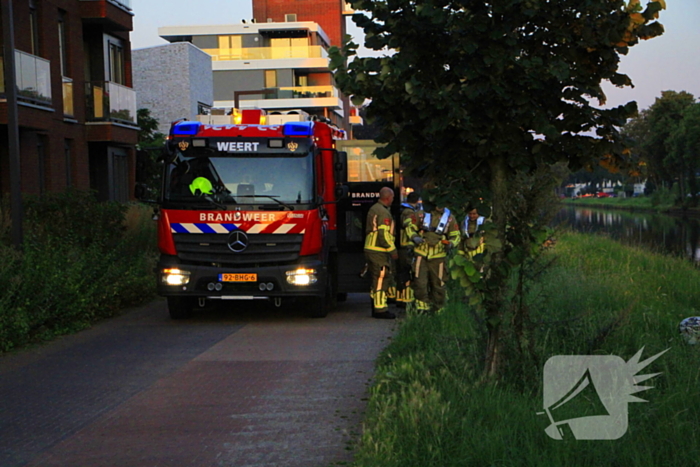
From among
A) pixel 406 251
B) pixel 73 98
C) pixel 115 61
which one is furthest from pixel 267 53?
pixel 406 251

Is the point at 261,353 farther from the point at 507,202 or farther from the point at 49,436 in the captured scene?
the point at 507,202

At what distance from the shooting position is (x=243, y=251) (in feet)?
39.3

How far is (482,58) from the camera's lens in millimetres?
5953

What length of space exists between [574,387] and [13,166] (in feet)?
28.5

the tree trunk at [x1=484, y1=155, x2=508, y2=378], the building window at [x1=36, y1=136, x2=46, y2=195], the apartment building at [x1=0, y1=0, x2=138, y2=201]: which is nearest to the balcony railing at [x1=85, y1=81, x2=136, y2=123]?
the apartment building at [x1=0, y1=0, x2=138, y2=201]

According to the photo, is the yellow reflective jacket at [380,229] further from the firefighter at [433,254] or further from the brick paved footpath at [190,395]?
the brick paved footpath at [190,395]

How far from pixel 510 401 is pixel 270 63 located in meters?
71.7

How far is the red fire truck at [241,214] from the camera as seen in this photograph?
11992 millimetres

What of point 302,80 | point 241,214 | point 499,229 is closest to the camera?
point 499,229

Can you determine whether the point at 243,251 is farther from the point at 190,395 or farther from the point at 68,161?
the point at 68,161

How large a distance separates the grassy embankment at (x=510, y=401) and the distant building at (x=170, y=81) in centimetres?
3841

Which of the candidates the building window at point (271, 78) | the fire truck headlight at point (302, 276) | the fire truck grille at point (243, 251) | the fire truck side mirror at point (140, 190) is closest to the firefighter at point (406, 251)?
the fire truck headlight at point (302, 276)

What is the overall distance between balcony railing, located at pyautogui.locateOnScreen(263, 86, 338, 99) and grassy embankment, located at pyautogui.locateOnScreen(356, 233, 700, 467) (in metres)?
63.9

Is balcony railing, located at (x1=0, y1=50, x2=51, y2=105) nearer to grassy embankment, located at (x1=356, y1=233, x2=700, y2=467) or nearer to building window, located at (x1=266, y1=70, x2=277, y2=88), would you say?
grassy embankment, located at (x1=356, y1=233, x2=700, y2=467)
